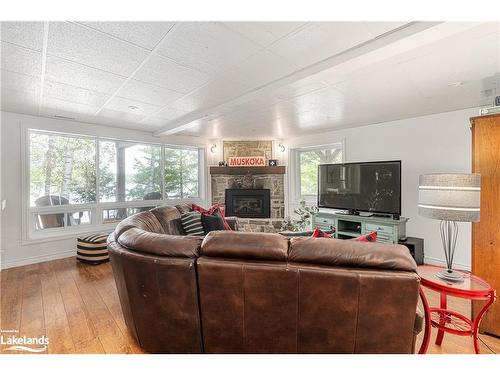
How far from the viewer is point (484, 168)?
6.05 ft

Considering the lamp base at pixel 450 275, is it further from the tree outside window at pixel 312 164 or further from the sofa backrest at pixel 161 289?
the tree outside window at pixel 312 164

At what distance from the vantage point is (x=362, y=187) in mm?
4098

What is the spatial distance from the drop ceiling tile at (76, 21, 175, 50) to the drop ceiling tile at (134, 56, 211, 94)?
27cm

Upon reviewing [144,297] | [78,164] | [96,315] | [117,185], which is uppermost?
[78,164]

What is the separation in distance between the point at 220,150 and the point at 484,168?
15.6 feet

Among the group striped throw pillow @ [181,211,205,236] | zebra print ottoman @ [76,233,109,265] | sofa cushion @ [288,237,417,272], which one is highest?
sofa cushion @ [288,237,417,272]

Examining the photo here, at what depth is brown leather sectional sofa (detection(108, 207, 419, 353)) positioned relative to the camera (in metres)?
1.27

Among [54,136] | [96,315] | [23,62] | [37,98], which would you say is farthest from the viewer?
[54,136]

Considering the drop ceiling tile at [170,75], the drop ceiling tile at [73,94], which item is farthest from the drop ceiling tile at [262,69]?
the drop ceiling tile at [73,94]

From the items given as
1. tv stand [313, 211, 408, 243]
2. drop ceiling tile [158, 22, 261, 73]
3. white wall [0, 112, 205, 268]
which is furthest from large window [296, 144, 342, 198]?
white wall [0, 112, 205, 268]

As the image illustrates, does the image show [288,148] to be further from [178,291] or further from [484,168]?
[178,291]

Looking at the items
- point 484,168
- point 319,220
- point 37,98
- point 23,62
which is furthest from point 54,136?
point 484,168

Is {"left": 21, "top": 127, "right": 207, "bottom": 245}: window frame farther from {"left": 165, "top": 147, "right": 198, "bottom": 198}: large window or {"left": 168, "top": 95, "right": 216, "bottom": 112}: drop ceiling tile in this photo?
{"left": 168, "top": 95, "right": 216, "bottom": 112}: drop ceiling tile

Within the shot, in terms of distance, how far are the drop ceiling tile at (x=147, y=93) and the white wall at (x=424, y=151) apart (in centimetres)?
350
